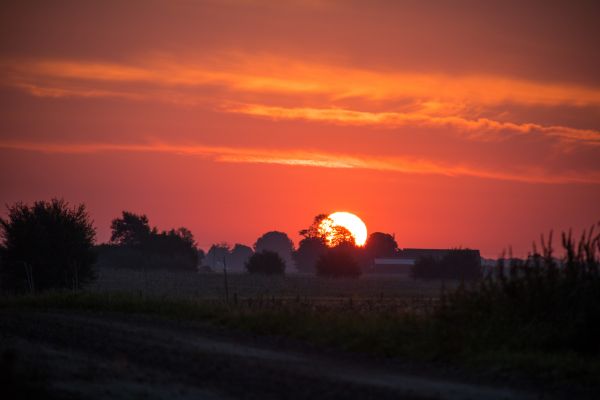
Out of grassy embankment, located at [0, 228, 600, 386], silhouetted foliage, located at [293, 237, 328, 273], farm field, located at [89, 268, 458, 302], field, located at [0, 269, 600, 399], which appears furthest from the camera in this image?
silhouetted foliage, located at [293, 237, 328, 273]

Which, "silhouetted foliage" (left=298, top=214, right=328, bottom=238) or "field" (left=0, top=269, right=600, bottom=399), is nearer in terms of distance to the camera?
"field" (left=0, top=269, right=600, bottom=399)

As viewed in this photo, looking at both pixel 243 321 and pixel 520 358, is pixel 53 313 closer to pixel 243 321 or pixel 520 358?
pixel 243 321

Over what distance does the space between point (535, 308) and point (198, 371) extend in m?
8.50

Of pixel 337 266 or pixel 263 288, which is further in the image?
pixel 337 266

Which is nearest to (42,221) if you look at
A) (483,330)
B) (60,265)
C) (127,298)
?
(60,265)

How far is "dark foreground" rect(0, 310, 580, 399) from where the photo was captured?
15.2 m

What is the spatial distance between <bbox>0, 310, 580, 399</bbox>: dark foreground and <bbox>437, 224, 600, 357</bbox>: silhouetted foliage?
273cm

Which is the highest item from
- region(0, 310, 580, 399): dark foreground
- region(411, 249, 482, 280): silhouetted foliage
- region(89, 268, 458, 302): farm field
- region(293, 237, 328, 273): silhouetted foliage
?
region(293, 237, 328, 273): silhouetted foliage

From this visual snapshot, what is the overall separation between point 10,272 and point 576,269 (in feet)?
145

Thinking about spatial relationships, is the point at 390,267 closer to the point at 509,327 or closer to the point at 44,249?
the point at 44,249

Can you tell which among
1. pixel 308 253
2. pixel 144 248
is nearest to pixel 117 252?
pixel 144 248

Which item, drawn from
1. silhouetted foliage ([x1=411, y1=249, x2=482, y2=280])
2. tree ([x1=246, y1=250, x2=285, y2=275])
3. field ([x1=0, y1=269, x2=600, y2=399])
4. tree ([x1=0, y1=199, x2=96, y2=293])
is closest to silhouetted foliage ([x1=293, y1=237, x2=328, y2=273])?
tree ([x1=246, y1=250, x2=285, y2=275])

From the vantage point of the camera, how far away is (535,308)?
20906mm

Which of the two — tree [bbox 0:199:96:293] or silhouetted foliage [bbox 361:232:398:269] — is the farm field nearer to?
tree [bbox 0:199:96:293]
